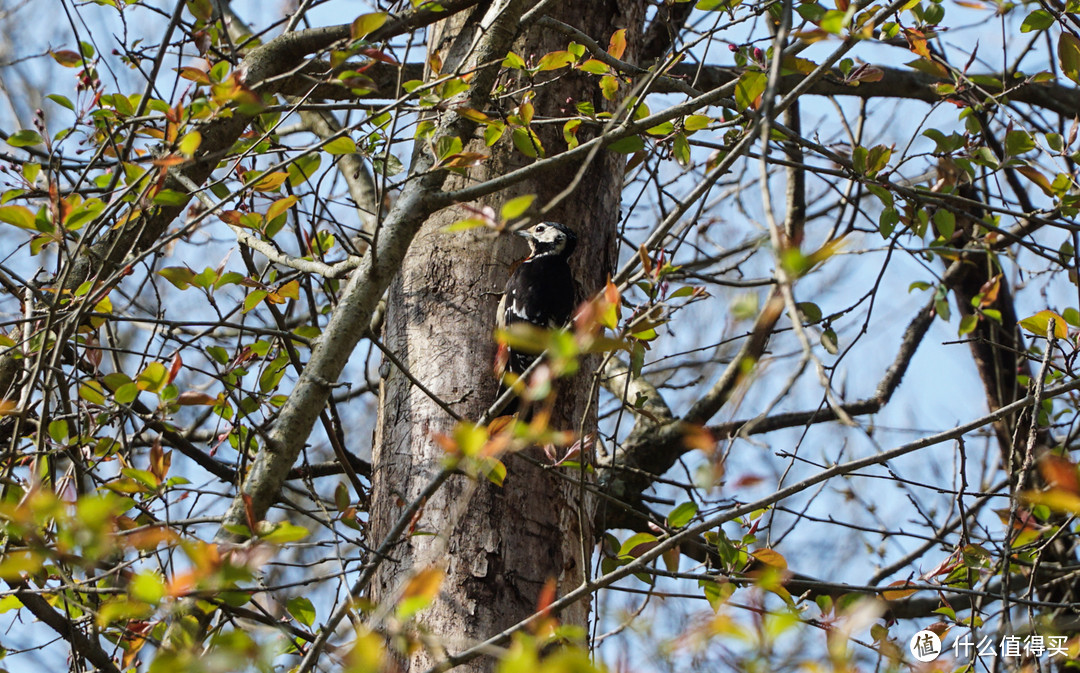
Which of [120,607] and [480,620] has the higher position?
[480,620]

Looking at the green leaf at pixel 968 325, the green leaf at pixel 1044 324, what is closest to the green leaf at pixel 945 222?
the green leaf at pixel 1044 324

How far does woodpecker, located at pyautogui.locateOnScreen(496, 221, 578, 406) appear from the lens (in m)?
3.08

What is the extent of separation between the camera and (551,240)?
3195 mm

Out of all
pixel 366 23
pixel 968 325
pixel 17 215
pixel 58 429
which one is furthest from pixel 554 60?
pixel 968 325

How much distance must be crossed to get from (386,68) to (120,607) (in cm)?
251

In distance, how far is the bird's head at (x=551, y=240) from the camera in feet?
10.3

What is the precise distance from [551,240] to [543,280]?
14cm

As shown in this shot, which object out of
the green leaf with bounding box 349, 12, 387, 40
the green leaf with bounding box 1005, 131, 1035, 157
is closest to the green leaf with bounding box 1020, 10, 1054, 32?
the green leaf with bounding box 1005, 131, 1035, 157

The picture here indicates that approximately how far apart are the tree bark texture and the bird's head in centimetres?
4

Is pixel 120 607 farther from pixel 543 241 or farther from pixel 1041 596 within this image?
pixel 1041 596

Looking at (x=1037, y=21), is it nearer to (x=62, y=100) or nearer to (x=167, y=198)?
(x=167, y=198)

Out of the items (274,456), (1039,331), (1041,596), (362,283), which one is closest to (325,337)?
(362,283)

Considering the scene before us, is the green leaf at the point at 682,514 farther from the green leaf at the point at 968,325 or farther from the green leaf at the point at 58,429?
the green leaf at the point at 968,325

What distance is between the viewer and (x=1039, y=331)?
2582mm
